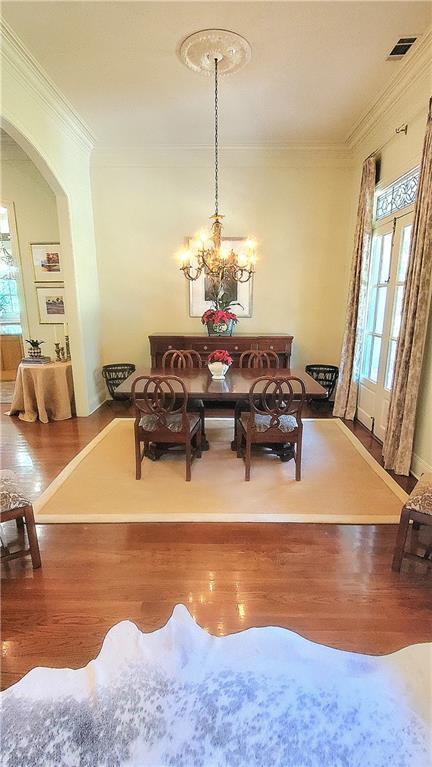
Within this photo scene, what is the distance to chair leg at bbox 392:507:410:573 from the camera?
72.9 inches

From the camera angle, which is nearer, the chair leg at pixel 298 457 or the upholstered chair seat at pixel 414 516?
the upholstered chair seat at pixel 414 516

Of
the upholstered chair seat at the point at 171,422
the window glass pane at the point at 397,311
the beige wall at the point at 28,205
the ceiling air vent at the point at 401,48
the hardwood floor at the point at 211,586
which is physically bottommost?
the hardwood floor at the point at 211,586

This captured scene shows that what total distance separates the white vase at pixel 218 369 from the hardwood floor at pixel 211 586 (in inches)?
51.8

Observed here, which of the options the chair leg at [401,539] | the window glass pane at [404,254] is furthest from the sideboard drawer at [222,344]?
the chair leg at [401,539]

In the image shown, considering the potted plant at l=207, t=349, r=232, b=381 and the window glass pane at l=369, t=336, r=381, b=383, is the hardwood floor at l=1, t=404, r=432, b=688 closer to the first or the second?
the potted plant at l=207, t=349, r=232, b=381

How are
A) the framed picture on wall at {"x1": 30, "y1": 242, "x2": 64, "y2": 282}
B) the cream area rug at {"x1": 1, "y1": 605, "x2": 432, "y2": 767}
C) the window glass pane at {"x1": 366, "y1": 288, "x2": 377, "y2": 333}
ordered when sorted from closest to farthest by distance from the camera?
the cream area rug at {"x1": 1, "y1": 605, "x2": 432, "y2": 767}
the window glass pane at {"x1": 366, "y1": 288, "x2": 377, "y2": 333}
the framed picture on wall at {"x1": 30, "y1": 242, "x2": 64, "y2": 282}

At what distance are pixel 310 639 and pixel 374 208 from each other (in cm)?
408

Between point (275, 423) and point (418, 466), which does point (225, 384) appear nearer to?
point (275, 423)

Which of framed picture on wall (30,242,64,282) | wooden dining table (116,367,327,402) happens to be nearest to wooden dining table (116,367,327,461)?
wooden dining table (116,367,327,402)

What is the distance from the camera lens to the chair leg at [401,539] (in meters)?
1.85

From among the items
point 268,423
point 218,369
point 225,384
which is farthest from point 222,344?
point 268,423

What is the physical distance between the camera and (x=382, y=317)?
3.77 metres

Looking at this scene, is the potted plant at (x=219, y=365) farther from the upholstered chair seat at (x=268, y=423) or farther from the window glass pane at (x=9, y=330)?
the window glass pane at (x=9, y=330)

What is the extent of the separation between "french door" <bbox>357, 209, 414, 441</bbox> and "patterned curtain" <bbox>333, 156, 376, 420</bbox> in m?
0.09
